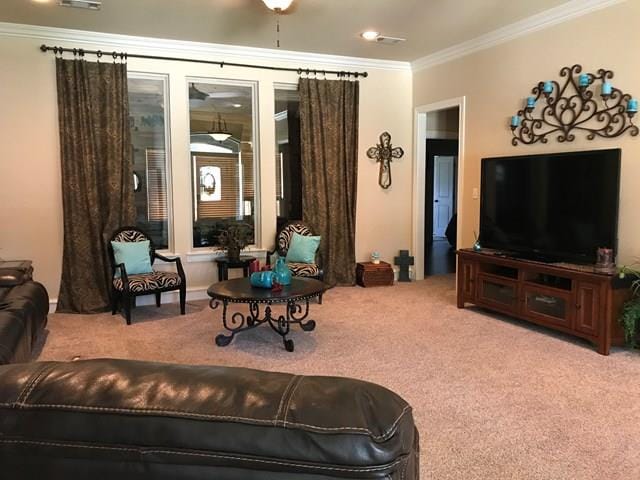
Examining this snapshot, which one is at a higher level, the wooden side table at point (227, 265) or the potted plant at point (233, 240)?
the potted plant at point (233, 240)

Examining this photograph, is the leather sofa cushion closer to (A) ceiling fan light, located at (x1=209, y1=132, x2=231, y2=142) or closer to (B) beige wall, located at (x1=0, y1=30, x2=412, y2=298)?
(B) beige wall, located at (x1=0, y1=30, x2=412, y2=298)

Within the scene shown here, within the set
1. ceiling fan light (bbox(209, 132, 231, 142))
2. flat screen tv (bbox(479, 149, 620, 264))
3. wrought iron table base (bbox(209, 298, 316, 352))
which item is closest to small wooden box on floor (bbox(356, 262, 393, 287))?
flat screen tv (bbox(479, 149, 620, 264))

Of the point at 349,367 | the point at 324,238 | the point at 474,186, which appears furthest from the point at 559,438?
the point at 324,238

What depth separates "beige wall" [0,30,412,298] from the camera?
16.9ft

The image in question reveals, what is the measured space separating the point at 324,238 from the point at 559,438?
4.14 m

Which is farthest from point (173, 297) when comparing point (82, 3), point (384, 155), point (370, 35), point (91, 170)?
point (370, 35)

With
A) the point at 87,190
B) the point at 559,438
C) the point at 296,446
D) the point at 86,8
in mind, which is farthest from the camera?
the point at 87,190

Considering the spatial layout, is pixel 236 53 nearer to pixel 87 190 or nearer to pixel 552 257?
pixel 87 190

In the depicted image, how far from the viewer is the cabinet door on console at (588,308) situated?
394cm

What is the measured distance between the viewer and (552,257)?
180 inches

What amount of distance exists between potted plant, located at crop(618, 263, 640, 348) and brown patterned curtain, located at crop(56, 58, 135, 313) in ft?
15.8

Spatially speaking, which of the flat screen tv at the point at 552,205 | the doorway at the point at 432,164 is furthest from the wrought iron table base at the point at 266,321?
the doorway at the point at 432,164

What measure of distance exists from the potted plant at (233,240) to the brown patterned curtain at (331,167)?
0.87 metres

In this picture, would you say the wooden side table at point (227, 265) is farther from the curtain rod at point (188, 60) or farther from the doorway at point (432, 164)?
the doorway at point (432, 164)
